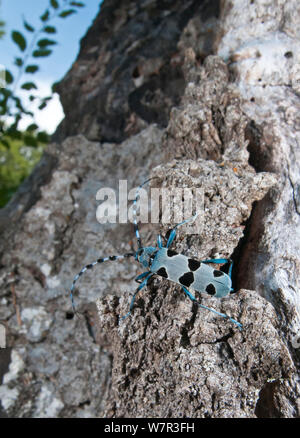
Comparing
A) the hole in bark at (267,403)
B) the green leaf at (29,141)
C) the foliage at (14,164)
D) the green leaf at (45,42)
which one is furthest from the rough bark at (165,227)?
the foliage at (14,164)

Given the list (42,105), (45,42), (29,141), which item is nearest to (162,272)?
(29,141)

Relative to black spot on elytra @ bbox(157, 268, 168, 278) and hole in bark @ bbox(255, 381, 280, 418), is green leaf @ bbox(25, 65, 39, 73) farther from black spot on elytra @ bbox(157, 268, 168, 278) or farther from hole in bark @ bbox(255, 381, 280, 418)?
hole in bark @ bbox(255, 381, 280, 418)

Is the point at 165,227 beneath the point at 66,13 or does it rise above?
beneath

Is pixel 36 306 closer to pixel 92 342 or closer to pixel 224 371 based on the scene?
pixel 92 342

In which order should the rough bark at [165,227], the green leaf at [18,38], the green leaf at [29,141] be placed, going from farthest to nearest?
the green leaf at [29,141], the green leaf at [18,38], the rough bark at [165,227]

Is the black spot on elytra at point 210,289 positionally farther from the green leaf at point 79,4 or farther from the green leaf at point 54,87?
the green leaf at point 79,4

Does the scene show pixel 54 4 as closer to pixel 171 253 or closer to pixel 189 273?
pixel 171 253
